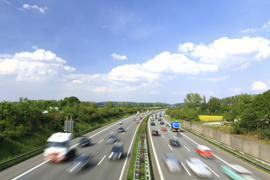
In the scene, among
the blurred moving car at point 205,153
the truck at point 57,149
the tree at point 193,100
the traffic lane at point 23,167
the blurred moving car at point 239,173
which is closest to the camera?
the blurred moving car at point 239,173

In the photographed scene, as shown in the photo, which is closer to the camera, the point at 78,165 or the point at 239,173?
the point at 239,173

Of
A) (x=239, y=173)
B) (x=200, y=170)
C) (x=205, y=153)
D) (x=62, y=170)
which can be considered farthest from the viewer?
(x=205, y=153)

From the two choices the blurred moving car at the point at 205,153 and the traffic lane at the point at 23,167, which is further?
the blurred moving car at the point at 205,153

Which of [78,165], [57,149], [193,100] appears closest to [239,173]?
[78,165]

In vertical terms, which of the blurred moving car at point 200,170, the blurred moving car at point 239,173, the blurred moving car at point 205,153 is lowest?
the blurred moving car at point 205,153

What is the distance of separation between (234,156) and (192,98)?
111500 millimetres

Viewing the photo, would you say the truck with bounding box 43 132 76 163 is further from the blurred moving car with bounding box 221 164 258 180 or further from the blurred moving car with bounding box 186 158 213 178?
the blurred moving car with bounding box 221 164 258 180

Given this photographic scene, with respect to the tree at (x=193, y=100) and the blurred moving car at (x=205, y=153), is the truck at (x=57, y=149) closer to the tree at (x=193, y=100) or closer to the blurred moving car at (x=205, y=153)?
the blurred moving car at (x=205, y=153)

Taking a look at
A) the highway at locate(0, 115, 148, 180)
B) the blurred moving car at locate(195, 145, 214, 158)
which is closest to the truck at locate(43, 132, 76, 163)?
the highway at locate(0, 115, 148, 180)

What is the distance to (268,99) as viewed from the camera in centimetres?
3291

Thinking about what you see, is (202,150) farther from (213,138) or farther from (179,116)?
(179,116)

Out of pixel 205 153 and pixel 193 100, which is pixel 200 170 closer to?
pixel 205 153

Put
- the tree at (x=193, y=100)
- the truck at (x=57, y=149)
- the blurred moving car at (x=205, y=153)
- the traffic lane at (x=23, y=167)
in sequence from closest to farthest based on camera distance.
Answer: the traffic lane at (x=23, y=167)
the truck at (x=57, y=149)
the blurred moving car at (x=205, y=153)
the tree at (x=193, y=100)

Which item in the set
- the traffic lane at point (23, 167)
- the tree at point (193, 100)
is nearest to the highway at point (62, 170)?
the traffic lane at point (23, 167)
